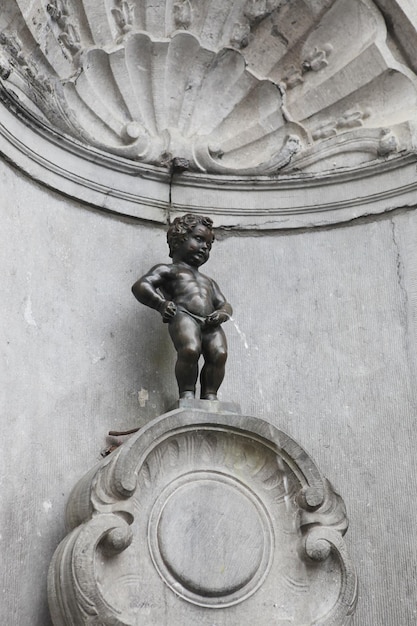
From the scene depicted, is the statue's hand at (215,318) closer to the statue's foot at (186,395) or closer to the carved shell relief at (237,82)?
the statue's foot at (186,395)

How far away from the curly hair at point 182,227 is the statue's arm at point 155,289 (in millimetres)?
129

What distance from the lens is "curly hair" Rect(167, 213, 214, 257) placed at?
3330mm

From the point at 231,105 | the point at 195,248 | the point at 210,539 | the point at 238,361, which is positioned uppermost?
the point at 231,105

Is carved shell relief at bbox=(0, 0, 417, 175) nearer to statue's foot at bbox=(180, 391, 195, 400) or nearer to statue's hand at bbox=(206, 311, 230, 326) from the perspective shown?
statue's hand at bbox=(206, 311, 230, 326)

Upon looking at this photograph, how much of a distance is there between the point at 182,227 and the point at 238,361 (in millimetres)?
586

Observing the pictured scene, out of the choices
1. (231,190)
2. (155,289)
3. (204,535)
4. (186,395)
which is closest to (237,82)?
(231,190)

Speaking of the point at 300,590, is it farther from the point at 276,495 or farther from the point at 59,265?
the point at 59,265

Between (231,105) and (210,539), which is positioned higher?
(231,105)

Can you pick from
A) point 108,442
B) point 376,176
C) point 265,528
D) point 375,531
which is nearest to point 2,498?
point 108,442

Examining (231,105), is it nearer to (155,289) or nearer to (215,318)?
(155,289)

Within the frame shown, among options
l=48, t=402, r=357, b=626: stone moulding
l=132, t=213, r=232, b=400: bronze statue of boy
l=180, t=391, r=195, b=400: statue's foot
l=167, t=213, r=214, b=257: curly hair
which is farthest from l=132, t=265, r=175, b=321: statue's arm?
l=48, t=402, r=357, b=626: stone moulding

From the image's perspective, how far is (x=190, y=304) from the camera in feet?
10.4

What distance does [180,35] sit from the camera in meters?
3.94

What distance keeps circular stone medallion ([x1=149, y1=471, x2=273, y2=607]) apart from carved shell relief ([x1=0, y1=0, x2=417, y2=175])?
163cm
